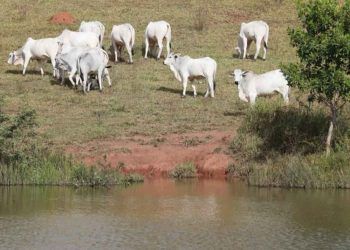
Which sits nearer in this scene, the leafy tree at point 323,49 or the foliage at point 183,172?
the leafy tree at point 323,49

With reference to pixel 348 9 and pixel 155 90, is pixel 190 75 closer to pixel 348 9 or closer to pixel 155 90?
pixel 155 90

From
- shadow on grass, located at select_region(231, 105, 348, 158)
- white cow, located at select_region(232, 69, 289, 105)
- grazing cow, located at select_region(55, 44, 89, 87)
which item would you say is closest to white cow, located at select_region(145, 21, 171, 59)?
grazing cow, located at select_region(55, 44, 89, 87)

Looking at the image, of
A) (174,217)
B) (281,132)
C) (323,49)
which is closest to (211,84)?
(281,132)

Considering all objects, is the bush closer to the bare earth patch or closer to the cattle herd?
the bare earth patch

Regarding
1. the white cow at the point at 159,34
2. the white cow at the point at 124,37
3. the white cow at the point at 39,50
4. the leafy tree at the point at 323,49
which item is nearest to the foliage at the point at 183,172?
the leafy tree at the point at 323,49

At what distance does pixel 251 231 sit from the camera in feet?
50.9

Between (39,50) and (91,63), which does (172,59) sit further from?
(39,50)

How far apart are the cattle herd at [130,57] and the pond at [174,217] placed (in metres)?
4.76

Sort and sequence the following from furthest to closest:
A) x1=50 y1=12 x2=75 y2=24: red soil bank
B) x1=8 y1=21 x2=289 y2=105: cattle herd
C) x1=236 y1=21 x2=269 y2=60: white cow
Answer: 1. x1=50 y1=12 x2=75 y2=24: red soil bank
2. x1=236 y1=21 x2=269 y2=60: white cow
3. x1=8 y1=21 x2=289 y2=105: cattle herd

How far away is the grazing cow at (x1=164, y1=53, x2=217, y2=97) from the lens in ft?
85.9

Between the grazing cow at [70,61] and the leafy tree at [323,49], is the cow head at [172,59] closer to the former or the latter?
the grazing cow at [70,61]

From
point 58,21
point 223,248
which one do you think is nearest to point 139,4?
point 58,21

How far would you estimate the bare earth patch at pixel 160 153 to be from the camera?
21.5 m

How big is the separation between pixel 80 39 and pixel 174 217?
48.6 ft
